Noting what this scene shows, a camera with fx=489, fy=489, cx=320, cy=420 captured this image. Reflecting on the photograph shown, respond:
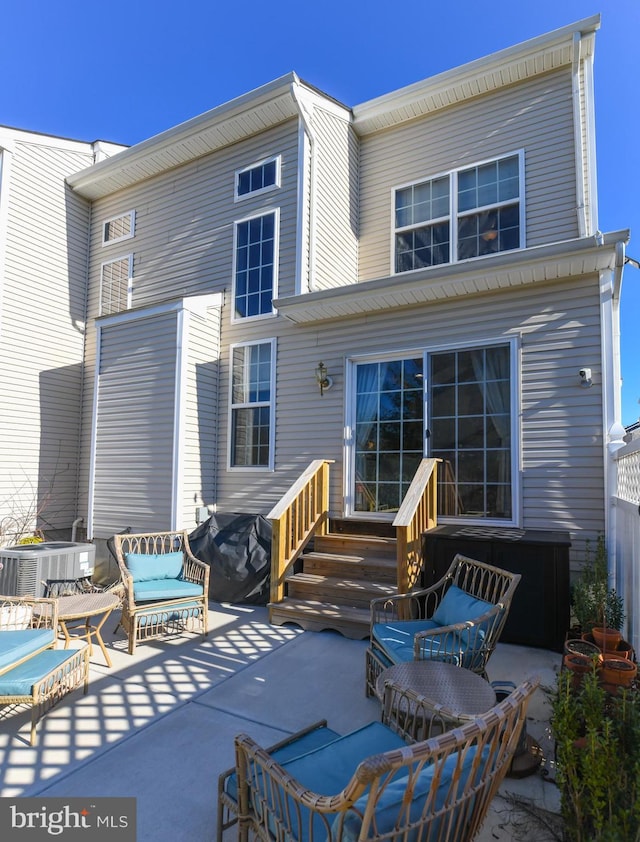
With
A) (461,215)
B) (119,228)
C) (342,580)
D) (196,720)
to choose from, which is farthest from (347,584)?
(119,228)

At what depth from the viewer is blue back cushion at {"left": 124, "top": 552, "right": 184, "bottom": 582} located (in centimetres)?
479

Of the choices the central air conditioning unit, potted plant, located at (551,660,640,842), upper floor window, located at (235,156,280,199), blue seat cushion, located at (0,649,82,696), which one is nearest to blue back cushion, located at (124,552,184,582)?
the central air conditioning unit

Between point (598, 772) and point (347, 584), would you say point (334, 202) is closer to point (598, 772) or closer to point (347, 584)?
point (347, 584)

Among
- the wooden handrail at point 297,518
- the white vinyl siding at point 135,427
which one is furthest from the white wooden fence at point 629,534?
the white vinyl siding at point 135,427

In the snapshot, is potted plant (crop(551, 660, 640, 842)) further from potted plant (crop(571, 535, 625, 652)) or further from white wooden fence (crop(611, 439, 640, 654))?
potted plant (crop(571, 535, 625, 652))

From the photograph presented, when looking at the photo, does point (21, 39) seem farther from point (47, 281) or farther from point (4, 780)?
point (4, 780)

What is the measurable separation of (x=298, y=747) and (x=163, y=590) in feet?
9.03

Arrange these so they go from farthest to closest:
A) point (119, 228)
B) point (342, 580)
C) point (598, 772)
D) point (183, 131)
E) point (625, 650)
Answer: point (119, 228) → point (183, 131) → point (342, 580) → point (625, 650) → point (598, 772)

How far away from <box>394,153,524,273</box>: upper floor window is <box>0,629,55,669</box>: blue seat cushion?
6369mm

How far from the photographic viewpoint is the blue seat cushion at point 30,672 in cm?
280

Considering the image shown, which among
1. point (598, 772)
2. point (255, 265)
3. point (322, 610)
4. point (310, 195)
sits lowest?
point (322, 610)

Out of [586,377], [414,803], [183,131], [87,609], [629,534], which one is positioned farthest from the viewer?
[183,131]

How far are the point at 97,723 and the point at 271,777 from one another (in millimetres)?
1946

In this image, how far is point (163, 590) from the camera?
4.57 metres
